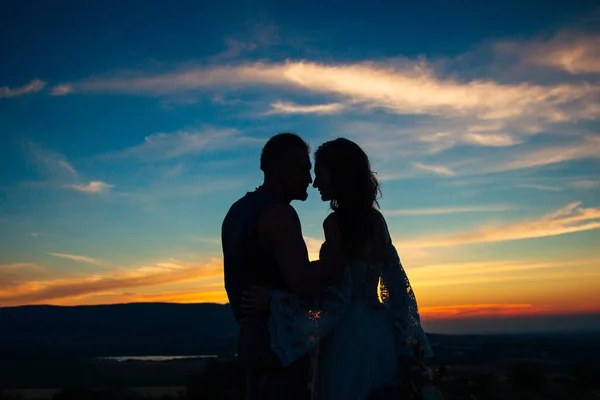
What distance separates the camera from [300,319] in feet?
12.6

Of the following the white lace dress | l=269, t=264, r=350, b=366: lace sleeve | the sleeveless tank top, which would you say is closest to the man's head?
the sleeveless tank top

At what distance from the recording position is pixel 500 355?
44.4 m

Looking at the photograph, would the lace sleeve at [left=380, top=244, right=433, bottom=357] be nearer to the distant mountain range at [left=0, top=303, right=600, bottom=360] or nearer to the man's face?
the man's face

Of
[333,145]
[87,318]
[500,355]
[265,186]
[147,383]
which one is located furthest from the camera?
[87,318]

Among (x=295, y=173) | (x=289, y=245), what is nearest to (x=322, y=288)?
(x=289, y=245)

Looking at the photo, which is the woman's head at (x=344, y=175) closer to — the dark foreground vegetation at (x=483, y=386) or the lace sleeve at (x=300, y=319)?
the lace sleeve at (x=300, y=319)

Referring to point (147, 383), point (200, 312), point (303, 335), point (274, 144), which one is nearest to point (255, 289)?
→ point (303, 335)

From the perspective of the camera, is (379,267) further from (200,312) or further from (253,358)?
(200,312)

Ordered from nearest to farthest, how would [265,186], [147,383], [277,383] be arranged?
[277,383] → [265,186] → [147,383]

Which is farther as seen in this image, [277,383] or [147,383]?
[147,383]

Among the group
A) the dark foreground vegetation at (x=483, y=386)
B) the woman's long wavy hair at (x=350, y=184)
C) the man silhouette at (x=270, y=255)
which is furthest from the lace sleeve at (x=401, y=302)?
the dark foreground vegetation at (x=483, y=386)

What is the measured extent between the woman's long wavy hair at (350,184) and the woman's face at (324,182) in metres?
0.02

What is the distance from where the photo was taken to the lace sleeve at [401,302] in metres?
4.27

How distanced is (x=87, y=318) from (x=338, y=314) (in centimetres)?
10396
